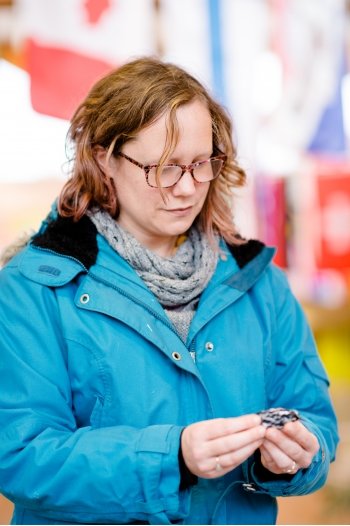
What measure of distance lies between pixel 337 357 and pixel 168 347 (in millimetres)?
2331

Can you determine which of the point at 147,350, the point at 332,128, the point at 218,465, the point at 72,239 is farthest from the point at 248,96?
the point at 218,465

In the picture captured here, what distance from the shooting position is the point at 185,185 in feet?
5.04

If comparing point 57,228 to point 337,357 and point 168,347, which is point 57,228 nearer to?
point 168,347

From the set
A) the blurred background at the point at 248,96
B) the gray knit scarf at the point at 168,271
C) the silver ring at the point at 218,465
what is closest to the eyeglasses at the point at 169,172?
the gray knit scarf at the point at 168,271

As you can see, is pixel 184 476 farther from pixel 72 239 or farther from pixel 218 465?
pixel 72 239

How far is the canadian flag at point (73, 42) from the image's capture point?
2717 mm

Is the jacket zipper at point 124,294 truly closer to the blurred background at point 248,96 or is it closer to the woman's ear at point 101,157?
the woman's ear at point 101,157

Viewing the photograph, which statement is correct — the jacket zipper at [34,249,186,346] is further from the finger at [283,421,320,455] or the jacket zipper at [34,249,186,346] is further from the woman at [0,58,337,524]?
the finger at [283,421,320,455]

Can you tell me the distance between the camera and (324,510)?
324 cm

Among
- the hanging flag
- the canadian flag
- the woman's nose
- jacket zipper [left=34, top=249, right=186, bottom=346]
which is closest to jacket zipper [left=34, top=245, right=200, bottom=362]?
jacket zipper [left=34, top=249, right=186, bottom=346]

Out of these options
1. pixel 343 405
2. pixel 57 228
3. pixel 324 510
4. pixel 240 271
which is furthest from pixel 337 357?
pixel 57 228

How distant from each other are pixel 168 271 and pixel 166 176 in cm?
21

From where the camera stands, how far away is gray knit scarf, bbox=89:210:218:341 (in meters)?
1.59

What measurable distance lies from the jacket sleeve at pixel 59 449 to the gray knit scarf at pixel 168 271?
7.8 inches
